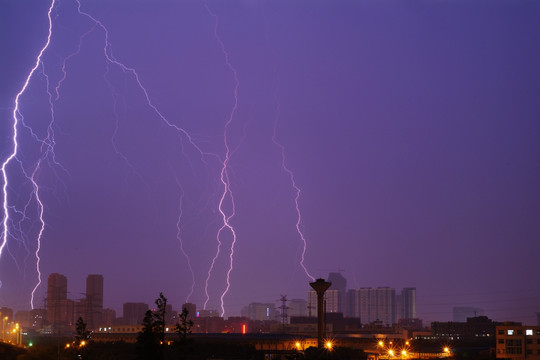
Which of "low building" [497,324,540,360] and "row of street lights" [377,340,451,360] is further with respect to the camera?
"low building" [497,324,540,360]

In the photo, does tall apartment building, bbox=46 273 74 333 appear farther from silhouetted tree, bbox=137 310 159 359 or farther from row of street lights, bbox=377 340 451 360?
silhouetted tree, bbox=137 310 159 359

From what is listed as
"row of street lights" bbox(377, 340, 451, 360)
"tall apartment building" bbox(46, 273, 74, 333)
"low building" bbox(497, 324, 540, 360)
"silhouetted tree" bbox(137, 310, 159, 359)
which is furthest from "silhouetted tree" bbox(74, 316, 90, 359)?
"tall apartment building" bbox(46, 273, 74, 333)

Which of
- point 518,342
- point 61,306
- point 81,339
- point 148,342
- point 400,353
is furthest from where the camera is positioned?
point 61,306

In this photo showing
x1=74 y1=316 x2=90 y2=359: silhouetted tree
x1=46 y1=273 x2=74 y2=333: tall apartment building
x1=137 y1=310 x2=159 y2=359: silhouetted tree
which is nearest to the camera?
x1=137 y1=310 x2=159 y2=359: silhouetted tree

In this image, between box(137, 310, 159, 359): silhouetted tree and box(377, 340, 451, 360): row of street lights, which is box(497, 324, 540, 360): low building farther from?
box(137, 310, 159, 359): silhouetted tree

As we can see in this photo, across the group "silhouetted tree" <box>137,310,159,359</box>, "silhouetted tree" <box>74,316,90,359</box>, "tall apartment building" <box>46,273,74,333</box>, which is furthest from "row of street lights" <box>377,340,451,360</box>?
"tall apartment building" <box>46,273,74,333</box>

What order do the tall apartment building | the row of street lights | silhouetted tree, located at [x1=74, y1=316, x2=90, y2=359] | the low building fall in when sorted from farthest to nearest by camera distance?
1. the tall apartment building
2. the low building
3. the row of street lights
4. silhouetted tree, located at [x1=74, y1=316, x2=90, y2=359]

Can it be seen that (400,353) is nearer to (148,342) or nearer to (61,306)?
(148,342)

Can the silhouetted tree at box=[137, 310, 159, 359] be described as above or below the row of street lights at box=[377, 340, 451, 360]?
above

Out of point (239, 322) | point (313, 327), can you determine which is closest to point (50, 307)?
point (239, 322)

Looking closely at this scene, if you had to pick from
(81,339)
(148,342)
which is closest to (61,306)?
(81,339)

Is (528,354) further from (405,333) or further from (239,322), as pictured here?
(239,322)
